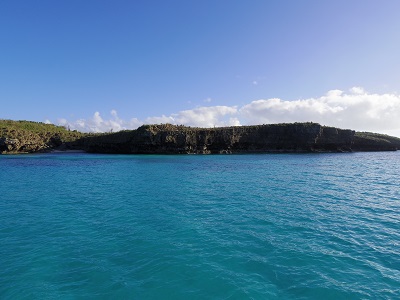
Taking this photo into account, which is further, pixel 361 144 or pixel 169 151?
pixel 361 144

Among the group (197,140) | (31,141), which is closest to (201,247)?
(197,140)

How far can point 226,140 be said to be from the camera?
11000cm

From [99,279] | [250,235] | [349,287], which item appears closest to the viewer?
[349,287]

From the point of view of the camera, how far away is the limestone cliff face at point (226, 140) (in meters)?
105

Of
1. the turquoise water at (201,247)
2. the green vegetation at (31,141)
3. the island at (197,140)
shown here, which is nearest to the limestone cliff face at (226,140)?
the island at (197,140)

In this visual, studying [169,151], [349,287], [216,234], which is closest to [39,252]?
[216,234]

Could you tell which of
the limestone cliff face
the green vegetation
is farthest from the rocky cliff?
the green vegetation

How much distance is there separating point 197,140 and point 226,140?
41.0 ft

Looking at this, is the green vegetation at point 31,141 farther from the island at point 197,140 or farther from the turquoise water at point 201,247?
the turquoise water at point 201,247

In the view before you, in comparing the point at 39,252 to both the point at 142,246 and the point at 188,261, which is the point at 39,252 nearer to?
the point at 142,246

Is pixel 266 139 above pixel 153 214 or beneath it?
above

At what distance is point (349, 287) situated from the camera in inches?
355

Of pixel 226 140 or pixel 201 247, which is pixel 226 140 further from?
pixel 201 247

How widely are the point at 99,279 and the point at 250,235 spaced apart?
300 inches
